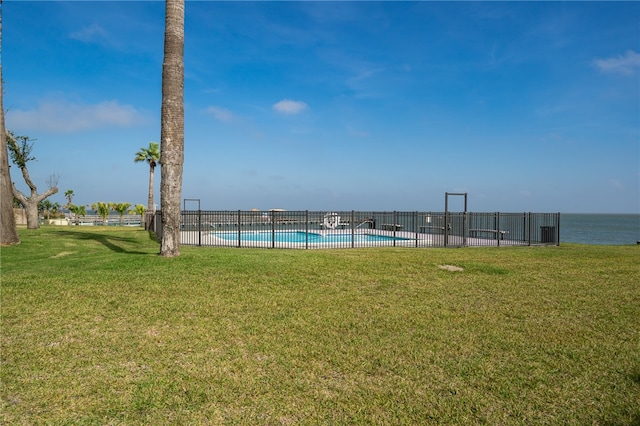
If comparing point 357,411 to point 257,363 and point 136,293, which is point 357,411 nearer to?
point 257,363

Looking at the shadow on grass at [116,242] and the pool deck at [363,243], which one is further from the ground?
the shadow on grass at [116,242]

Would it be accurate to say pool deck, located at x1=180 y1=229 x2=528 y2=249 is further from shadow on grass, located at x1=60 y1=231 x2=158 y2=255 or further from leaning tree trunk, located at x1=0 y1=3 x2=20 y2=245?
leaning tree trunk, located at x1=0 y1=3 x2=20 y2=245

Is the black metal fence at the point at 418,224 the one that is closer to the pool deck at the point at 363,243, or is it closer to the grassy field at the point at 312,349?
the pool deck at the point at 363,243

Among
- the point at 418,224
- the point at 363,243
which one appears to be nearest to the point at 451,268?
the point at 363,243

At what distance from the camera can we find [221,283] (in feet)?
29.6

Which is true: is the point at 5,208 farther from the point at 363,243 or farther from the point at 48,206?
the point at 48,206

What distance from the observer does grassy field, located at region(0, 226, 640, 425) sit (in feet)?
12.2

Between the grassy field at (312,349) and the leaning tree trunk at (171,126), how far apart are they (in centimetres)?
251

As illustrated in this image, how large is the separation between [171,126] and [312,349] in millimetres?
9495

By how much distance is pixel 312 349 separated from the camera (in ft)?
16.9

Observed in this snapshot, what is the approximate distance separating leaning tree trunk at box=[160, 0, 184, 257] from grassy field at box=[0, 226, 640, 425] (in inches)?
98.9

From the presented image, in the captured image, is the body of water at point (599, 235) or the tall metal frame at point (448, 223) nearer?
the tall metal frame at point (448, 223)

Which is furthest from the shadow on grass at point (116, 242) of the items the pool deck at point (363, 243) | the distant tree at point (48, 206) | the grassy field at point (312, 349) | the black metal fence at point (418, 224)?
the distant tree at point (48, 206)

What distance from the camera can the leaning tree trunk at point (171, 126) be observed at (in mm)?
12289
